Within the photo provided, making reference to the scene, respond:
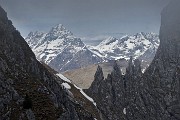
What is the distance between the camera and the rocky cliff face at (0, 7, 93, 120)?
81250 mm

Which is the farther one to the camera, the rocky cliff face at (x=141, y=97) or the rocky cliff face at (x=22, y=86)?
the rocky cliff face at (x=141, y=97)

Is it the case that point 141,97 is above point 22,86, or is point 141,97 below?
below

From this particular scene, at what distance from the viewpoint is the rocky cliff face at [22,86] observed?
8125 cm

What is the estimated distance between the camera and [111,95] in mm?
188375

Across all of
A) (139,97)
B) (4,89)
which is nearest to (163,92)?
(139,97)

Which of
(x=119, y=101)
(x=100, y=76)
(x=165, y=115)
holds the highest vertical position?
(x=100, y=76)

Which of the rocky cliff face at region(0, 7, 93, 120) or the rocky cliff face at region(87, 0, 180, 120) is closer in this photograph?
the rocky cliff face at region(0, 7, 93, 120)

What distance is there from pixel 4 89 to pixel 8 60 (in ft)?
64.4

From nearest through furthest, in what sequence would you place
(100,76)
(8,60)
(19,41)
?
1. (8,60)
2. (19,41)
3. (100,76)

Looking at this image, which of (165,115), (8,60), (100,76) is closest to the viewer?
(8,60)

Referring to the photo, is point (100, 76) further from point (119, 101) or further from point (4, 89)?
point (4, 89)

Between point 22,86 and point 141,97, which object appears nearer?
point 22,86

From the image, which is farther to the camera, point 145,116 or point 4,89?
point 145,116

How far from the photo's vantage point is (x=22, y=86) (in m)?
92.9
